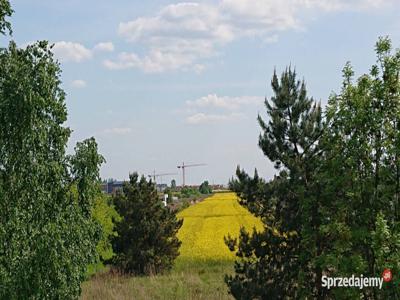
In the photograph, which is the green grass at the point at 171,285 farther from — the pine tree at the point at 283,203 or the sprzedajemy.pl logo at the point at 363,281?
the sprzedajemy.pl logo at the point at 363,281

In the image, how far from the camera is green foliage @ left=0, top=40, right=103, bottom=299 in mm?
12852

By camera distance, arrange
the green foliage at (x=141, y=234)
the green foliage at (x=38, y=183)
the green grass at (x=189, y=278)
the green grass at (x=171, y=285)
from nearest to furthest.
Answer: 1. the green foliage at (x=38, y=183)
2. the green grass at (x=171, y=285)
3. the green grass at (x=189, y=278)
4. the green foliage at (x=141, y=234)

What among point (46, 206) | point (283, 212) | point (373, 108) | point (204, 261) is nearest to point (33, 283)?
point (46, 206)

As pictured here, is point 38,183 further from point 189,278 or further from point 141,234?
point 141,234

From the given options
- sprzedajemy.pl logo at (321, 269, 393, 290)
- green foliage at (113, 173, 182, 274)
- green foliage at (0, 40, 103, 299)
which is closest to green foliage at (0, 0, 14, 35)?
green foliage at (0, 40, 103, 299)

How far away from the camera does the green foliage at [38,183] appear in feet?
42.2

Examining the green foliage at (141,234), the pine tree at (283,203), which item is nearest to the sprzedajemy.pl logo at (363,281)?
the pine tree at (283,203)

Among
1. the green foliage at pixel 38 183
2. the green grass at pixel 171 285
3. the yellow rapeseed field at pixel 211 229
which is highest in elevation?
the green foliage at pixel 38 183

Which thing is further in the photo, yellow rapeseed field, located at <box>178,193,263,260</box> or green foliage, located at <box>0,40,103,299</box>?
yellow rapeseed field, located at <box>178,193,263,260</box>

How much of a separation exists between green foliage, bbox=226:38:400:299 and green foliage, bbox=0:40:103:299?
4.63 metres

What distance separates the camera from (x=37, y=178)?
13.2 metres

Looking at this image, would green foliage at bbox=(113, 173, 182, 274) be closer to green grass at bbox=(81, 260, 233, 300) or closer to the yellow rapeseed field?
green grass at bbox=(81, 260, 233, 300)

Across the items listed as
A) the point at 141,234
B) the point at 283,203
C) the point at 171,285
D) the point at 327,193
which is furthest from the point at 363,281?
the point at 141,234

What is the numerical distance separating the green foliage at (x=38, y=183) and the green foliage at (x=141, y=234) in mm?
16932
